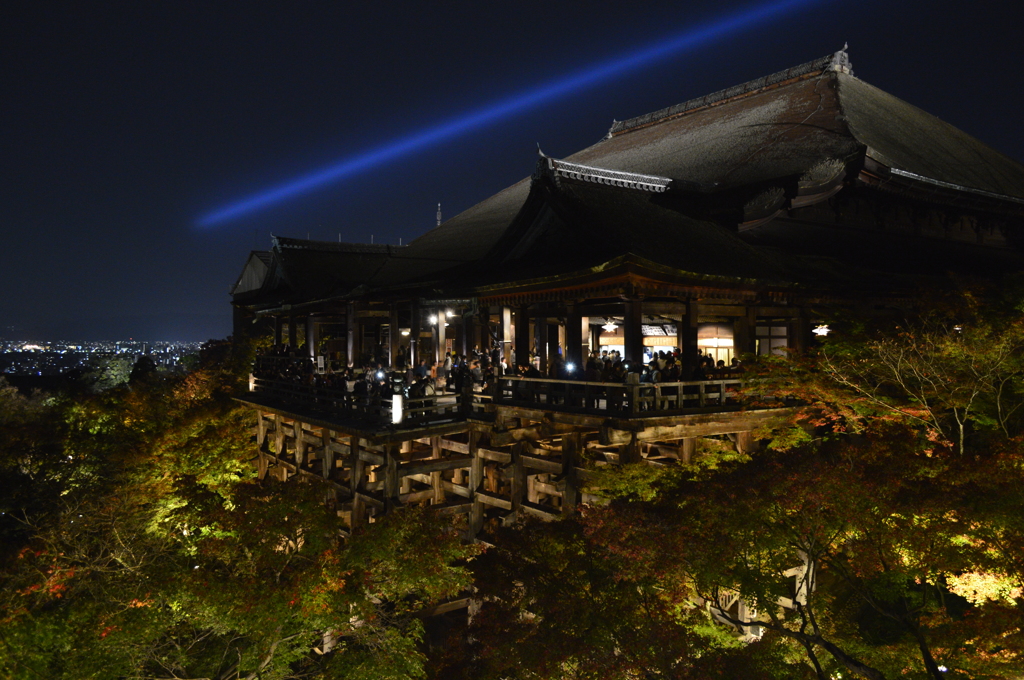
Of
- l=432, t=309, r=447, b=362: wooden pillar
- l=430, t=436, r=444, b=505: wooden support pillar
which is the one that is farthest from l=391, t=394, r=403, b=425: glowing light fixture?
l=432, t=309, r=447, b=362: wooden pillar

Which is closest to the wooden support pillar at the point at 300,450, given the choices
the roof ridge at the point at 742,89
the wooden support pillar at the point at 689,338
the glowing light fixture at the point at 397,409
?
the glowing light fixture at the point at 397,409

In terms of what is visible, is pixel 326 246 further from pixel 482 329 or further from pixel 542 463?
pixel 542 463

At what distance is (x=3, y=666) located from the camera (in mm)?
11531

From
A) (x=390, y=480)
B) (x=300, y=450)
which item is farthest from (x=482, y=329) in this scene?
(x=390, y=480)

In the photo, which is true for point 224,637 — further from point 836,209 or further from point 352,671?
point 836,209

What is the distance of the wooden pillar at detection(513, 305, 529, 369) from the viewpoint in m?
19.0

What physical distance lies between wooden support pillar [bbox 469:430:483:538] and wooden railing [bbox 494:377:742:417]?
1.99m

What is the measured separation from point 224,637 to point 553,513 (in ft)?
23.8

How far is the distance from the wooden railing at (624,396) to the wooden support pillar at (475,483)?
1987 millimetres

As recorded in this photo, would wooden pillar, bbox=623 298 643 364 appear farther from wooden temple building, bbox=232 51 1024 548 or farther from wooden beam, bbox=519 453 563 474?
wooden beam, bbox=519 453 563 474

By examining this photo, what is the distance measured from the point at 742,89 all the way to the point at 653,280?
71.7 feet

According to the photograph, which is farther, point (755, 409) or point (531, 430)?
point (531, 430)

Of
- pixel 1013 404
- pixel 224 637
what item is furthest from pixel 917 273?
pixel 224 637

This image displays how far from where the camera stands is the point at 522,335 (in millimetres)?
19266
